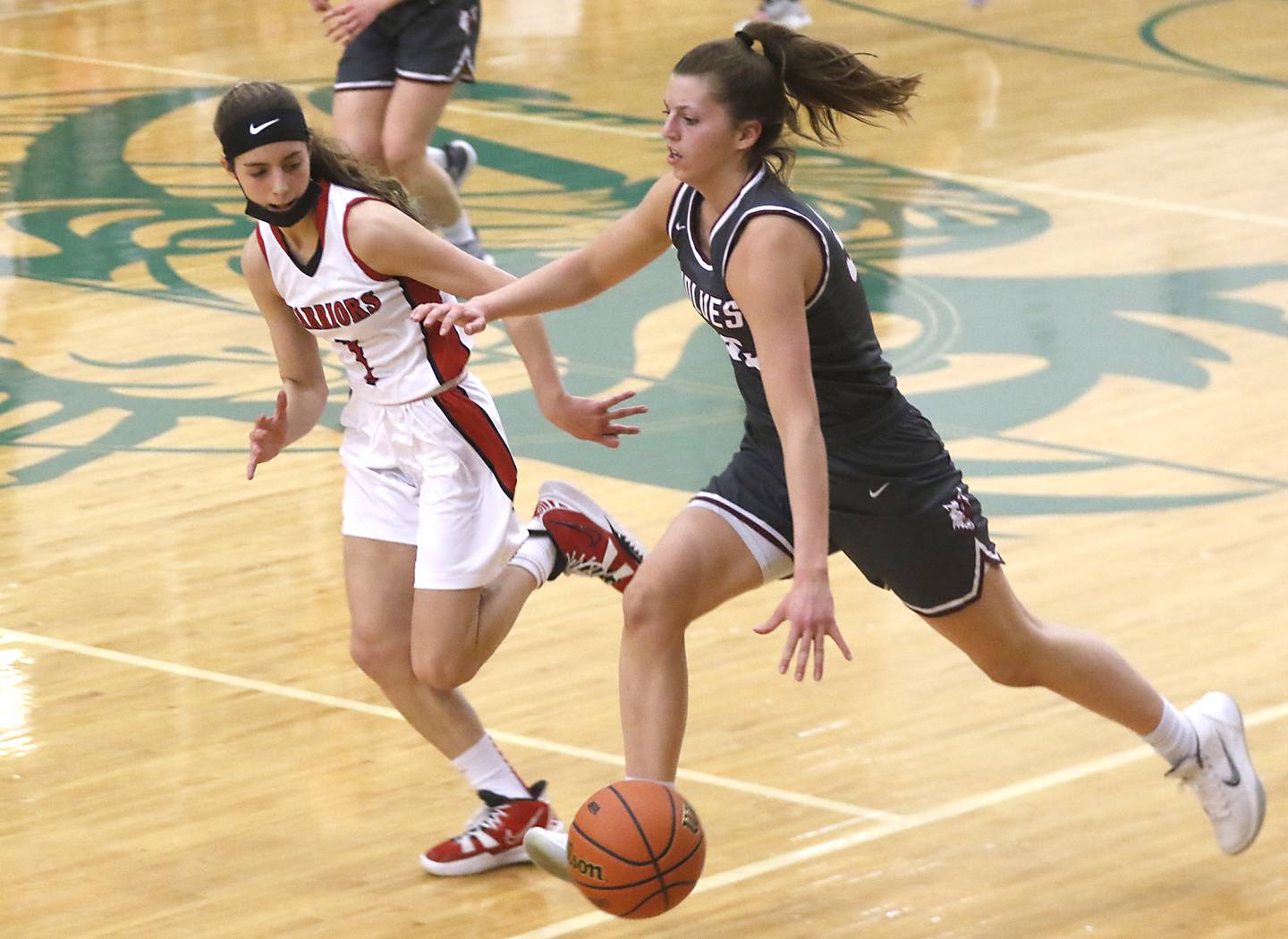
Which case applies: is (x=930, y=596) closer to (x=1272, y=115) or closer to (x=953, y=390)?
(x=953, y=390)

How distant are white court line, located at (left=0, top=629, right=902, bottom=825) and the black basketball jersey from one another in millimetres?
927

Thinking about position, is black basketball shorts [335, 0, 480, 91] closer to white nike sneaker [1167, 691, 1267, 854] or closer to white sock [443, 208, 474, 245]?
white sock [443, 208, 474, 245]

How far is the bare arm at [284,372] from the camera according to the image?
14.0ft

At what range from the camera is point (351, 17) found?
24.5 ft

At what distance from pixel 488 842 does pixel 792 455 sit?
1116 millimetres

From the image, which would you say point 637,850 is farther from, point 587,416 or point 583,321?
point 583,321

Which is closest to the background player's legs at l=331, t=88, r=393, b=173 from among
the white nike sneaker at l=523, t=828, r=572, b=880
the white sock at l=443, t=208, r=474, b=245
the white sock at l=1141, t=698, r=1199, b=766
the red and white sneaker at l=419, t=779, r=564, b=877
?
the white sock at l=443, t=208, r=474, b=245

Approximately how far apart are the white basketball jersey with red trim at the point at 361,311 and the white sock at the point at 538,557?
46 cm

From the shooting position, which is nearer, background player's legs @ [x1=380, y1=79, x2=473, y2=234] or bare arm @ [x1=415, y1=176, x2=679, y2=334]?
bare arm @ [x1=415, y1=176, x2=679, y2=334]

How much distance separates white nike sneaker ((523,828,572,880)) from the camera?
12.7 feet

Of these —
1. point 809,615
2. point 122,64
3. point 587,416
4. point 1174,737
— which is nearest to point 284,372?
point 587,416

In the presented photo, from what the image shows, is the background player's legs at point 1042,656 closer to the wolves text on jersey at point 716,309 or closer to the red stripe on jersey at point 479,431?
the wolves text on jersey at point 716,309

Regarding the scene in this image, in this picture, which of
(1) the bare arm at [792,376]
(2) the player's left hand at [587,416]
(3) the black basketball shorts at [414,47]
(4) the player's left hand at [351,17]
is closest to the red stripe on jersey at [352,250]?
(2) the player's left hand at [587,416]

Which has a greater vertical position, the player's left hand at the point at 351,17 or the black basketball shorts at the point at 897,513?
the black basketball shorts at the point at 897,513
